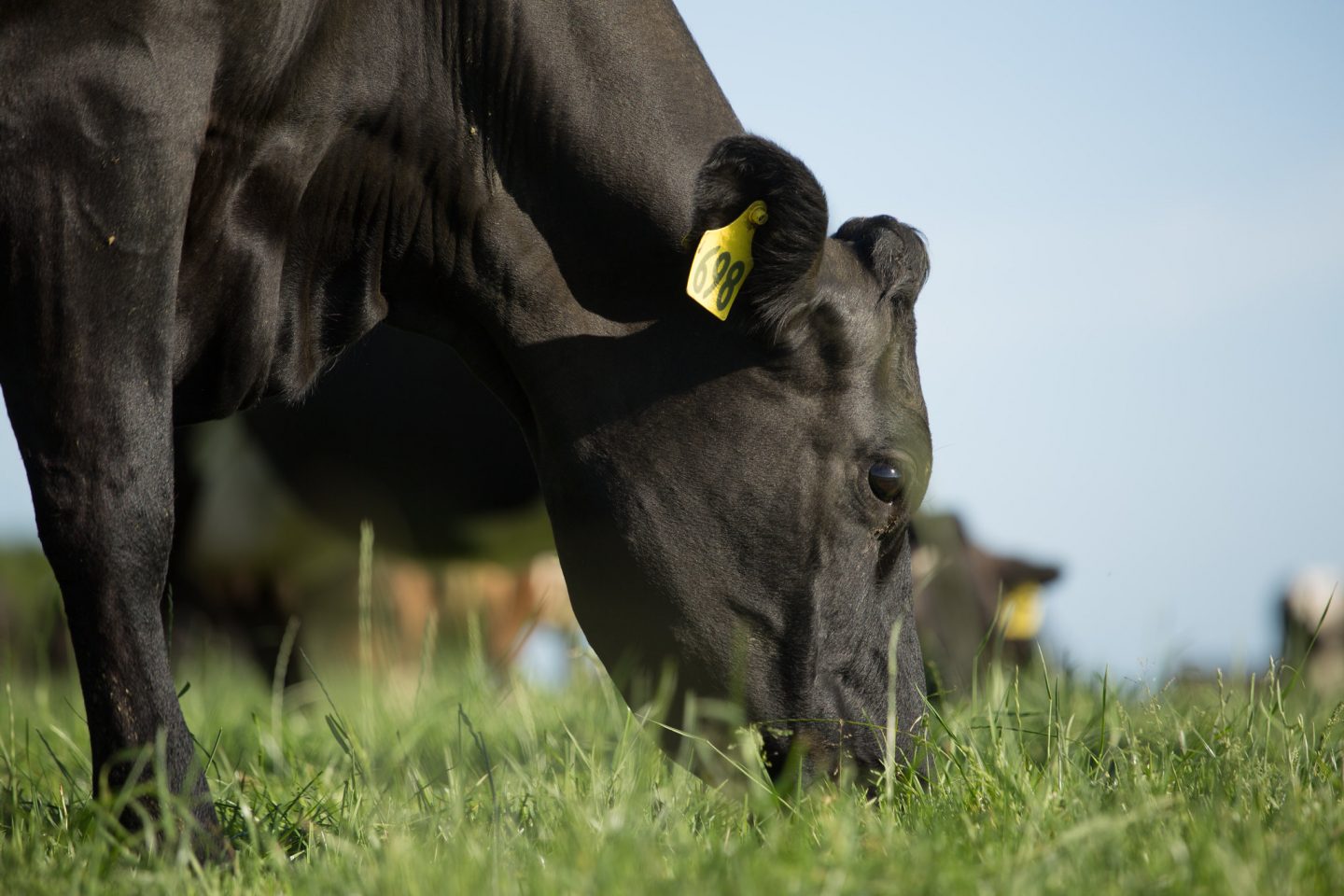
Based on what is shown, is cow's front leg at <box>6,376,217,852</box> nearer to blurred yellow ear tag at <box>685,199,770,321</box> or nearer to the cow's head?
the cow's head

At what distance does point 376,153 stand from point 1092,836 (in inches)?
83.0

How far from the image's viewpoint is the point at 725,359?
308cm

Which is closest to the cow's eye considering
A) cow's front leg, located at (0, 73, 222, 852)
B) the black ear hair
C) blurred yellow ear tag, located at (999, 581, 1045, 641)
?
the black ear hair

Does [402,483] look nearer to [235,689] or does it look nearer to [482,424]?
[482,424]

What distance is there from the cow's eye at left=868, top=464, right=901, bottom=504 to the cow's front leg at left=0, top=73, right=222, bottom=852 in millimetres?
1549

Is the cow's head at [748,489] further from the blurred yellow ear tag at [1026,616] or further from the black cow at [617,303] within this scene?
the blurred yellow ear tag at [1026,616]

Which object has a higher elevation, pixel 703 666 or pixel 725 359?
pixel 725 359

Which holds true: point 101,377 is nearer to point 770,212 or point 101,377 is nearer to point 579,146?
point 579,146

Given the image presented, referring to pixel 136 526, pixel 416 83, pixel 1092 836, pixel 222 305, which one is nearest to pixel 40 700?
pixel 222 305

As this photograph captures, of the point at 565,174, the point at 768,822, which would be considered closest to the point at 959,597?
the point at 565,174

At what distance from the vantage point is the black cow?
2.95 m

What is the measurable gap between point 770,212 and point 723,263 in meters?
0.16

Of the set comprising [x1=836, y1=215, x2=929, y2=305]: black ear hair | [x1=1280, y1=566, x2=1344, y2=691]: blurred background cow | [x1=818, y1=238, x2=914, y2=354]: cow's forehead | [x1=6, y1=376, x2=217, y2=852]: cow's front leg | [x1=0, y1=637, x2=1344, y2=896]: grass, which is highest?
[x1=836, y1=215, x2=929, y2=305]: black ear hair

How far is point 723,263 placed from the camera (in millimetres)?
2957
